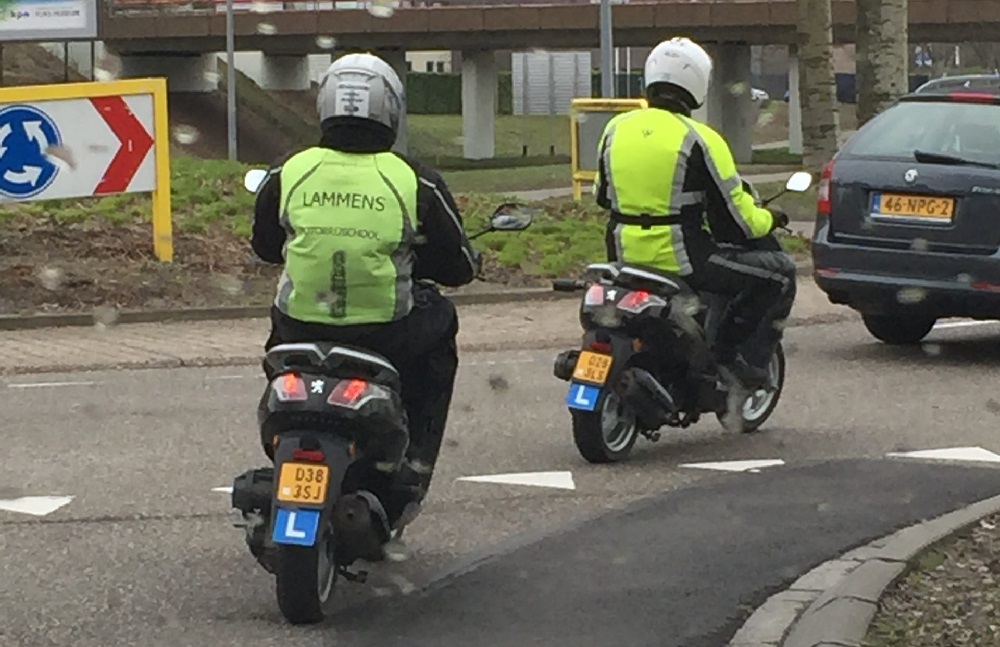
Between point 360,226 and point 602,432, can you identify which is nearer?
point 360,226

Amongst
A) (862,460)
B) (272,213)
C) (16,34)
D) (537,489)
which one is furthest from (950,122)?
(16,34)

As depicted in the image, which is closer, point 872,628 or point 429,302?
point 872,628

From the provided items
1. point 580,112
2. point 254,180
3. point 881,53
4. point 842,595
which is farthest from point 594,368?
point 881,53

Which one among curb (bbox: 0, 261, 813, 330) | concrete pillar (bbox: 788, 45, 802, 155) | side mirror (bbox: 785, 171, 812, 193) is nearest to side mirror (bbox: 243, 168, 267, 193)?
side mirror (bbox: 785, 171, 812, 193)

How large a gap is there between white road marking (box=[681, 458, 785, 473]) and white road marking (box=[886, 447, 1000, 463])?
57cm

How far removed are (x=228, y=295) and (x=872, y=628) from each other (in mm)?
10925

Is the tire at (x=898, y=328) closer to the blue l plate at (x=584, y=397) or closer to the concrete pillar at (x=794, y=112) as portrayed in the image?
the blue l plate at (x=584, y=397)

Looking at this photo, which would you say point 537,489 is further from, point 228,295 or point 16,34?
point 16,34

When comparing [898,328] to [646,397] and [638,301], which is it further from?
[638,301]

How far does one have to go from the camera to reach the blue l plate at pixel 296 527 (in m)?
6.52

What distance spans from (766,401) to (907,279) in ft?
8.25

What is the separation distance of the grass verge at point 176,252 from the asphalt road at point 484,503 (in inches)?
125

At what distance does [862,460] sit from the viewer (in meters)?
9.90

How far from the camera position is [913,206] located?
42.2 ft
